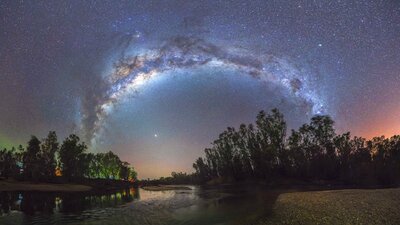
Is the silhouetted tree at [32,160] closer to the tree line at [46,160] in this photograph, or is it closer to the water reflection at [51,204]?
the tree line at [46,160]

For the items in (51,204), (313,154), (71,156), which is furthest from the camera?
(71,156)

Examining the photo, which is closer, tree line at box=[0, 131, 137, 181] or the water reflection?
the water reflection

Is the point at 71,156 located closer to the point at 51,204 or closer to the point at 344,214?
the point at 51,204

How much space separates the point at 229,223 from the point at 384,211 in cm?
1118

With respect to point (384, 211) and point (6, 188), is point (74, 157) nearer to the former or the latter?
point (6, 188)

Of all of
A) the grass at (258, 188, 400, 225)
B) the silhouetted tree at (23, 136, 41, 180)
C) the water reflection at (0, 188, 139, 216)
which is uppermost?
the silhouetted tree at (23, 136, 41, 180)

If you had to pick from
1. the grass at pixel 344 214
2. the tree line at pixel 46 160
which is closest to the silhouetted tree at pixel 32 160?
the tree line at pixel 46 160

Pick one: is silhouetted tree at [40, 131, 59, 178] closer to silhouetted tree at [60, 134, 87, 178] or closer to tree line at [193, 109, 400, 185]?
silhouetted tree at [60, 134, 87, 178]

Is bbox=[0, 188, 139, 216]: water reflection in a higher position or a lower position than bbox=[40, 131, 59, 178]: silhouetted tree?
lower

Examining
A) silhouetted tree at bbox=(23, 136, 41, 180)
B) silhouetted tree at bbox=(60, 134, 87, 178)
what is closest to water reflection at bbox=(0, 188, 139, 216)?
silhouetted tree at bbox=(23, 136, 41, 180)

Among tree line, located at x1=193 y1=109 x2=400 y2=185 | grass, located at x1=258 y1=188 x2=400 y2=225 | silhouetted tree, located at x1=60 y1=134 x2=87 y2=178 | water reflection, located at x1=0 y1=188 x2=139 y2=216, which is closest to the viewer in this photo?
grass, located at x1=258 y1=188 x2=400 y2=225

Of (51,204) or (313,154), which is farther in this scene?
(313,154)

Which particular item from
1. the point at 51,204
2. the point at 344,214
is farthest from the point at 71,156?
the point at 344,214

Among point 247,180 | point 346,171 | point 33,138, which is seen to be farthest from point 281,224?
point 33,138
